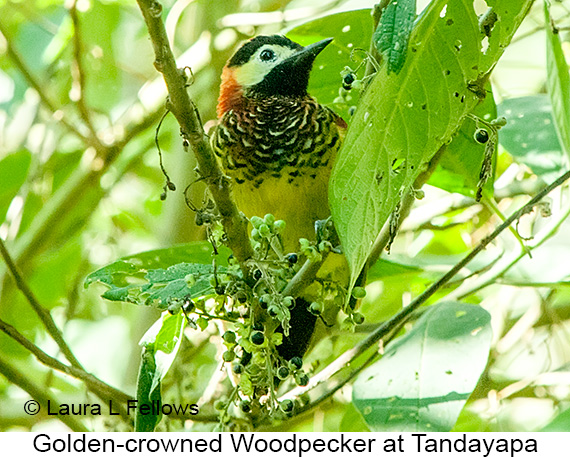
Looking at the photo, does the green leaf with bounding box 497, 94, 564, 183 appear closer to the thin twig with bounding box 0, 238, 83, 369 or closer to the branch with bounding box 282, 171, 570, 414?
the branch with bounding box 282, 171, 570, 414

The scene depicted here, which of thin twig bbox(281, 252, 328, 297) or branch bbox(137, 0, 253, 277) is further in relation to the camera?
thin twig bbox(281, 252, 328, 297)

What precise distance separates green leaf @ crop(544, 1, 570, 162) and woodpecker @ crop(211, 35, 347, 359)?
0.44 m

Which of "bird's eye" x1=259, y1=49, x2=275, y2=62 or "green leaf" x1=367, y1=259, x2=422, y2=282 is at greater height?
"bird's eye" x1=259, y1=49, x2=275, y2=62

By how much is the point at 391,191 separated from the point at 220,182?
0.20 meters

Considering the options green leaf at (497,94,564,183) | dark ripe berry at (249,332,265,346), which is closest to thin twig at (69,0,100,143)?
green leaf at (497,94,564,183)

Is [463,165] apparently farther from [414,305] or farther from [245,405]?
[245,405]

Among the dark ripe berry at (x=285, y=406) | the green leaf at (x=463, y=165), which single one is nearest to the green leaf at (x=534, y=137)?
the green leaf at (x=463, y=165)

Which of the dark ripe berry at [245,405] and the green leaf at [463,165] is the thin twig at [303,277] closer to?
the dark ripe berry at [245,405]

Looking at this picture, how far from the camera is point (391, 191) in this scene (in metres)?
0.83

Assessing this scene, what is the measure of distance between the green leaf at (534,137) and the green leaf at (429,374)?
1.10 ft

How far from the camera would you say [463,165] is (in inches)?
53.4

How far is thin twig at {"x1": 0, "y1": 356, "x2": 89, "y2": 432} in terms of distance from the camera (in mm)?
1276

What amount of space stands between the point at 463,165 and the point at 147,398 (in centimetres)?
68
